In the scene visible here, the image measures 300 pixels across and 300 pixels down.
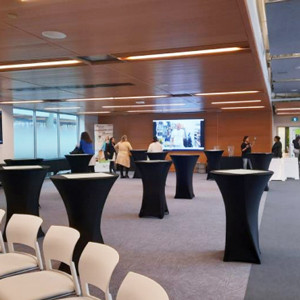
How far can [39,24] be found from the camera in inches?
152

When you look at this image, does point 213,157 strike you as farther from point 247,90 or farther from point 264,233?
point 264,233

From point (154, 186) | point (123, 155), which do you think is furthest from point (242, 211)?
point (123, 155)

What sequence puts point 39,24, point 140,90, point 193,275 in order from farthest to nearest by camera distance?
point 140,90 < point 193,275 < point 39,24

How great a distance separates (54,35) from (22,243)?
2.29m

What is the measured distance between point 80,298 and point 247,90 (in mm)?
7850

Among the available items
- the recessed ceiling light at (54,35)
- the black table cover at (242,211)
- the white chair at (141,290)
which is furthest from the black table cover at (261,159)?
the white chair at (141,290)

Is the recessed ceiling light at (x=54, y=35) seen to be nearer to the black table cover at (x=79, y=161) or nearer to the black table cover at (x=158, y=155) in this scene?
the black table cover at (x=79, y=161)

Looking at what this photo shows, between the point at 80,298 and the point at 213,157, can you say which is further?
the point at 213,157

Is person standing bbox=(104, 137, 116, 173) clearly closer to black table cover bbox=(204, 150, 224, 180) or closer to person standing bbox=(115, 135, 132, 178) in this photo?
person standing bbox=(115, 135, 132, 178)

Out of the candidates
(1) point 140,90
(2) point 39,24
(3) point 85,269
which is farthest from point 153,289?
(1) point 140,90

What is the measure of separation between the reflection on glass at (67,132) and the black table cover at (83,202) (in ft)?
40.6

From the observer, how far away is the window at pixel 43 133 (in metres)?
14.2

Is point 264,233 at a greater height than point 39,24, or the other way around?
point 39,24

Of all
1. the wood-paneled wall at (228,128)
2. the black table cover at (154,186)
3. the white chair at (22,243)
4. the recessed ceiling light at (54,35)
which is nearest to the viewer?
the white chair at (22,243)
